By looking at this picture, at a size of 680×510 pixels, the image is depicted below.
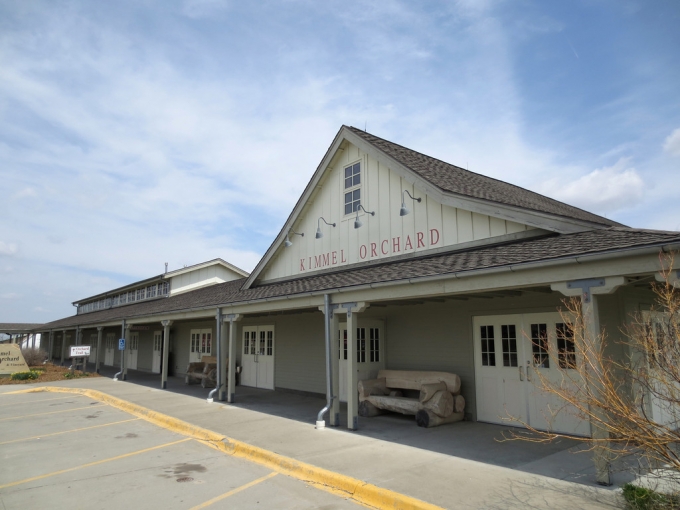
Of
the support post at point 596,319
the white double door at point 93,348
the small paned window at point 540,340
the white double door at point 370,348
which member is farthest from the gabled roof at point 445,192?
the white double door at point 93,348

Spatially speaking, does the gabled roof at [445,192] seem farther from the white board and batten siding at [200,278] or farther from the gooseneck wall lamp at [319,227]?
the white board and batten siding at [200,278]

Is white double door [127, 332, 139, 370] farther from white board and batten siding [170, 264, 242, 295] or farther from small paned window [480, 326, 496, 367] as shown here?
small paned window [480, 326, 496, 367]

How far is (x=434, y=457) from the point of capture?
7250 mm

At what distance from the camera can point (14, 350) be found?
2403 centimetres

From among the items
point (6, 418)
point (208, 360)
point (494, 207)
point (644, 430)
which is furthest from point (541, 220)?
point (208, 360)

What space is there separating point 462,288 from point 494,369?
3243mm

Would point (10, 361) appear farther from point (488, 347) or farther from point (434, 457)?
point (434, 457)

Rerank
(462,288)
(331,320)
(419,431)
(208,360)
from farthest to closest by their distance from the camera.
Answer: (208,360) → (331,320) → (419,431) → (462,288)

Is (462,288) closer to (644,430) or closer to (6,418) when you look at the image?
(644,430)

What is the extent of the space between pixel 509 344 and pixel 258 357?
32.8 ft

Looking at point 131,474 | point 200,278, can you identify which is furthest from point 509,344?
point 200,278

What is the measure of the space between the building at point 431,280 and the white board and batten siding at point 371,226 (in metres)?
0.03

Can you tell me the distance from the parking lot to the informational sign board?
49.4 feet

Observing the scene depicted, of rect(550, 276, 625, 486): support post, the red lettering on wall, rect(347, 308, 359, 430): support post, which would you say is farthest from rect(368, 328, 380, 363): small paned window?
rect(550, 276, 625, 486): support post
